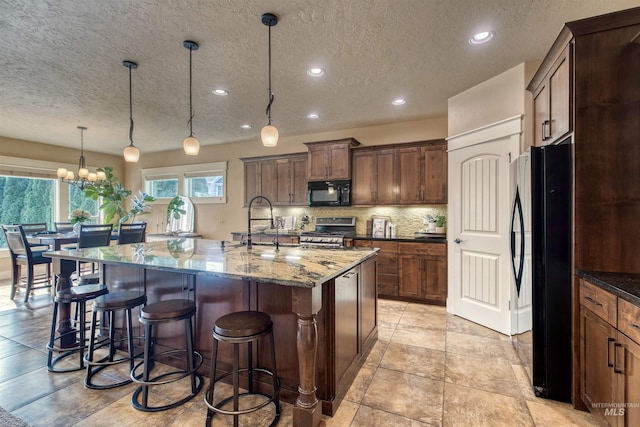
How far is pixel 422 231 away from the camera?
14.8 ft

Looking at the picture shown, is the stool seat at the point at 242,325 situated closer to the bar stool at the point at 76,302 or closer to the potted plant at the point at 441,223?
the bar stool at the point at 76,302

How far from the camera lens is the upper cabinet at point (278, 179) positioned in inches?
213

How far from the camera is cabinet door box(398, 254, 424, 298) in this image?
164 inches

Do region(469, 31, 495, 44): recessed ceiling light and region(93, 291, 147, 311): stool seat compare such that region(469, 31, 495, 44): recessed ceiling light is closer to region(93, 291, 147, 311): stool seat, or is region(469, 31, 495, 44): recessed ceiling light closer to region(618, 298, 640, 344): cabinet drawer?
region(618, 298, 640, 344): cabinet drawer

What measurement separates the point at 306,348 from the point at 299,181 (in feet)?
13.1

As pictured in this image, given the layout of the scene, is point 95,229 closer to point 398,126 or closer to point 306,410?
point 306,410

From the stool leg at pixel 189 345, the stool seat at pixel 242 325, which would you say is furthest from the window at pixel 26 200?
the stool seat at pixel 242 325

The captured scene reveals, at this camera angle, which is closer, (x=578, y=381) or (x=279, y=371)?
(x=578, y=381)

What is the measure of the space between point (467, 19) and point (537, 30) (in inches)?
26.3

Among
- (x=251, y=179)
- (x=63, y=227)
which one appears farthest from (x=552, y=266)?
(x=63, y=227)

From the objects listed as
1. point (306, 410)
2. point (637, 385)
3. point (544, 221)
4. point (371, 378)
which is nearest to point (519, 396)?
point (637, 385)

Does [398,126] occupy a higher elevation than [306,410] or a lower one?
higher

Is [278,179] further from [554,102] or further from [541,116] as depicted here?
[554,102]

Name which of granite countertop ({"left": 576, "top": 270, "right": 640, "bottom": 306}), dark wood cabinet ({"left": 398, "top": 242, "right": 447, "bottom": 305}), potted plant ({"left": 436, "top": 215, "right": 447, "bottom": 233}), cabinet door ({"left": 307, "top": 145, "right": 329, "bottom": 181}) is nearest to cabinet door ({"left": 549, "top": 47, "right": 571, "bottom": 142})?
granite countertop ({"left": 576, "top": 270, "right": 640, "bottom": 306})
